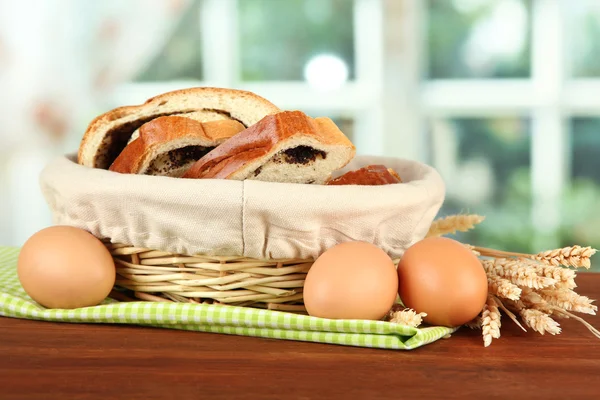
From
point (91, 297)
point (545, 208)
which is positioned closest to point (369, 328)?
point (91, 297)

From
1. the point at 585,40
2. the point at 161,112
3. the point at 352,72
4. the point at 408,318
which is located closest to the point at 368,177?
Answer: the point at 408,318

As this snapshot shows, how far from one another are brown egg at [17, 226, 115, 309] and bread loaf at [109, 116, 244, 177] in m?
0.13

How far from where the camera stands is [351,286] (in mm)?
762

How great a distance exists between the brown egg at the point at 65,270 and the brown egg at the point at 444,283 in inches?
13.8

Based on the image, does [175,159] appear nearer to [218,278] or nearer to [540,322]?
[218,278]

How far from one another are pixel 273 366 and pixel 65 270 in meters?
0.28

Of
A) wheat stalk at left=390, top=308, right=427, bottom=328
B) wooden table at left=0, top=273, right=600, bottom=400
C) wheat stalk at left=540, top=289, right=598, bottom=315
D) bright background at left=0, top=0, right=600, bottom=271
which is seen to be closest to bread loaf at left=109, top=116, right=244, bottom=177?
wooden table at left=0, top=273, right=600, bottom=400

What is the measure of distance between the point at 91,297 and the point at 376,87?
2254 mm

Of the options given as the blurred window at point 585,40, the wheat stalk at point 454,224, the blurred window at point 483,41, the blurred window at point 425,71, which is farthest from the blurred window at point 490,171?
the wheat stalk at point 454,224

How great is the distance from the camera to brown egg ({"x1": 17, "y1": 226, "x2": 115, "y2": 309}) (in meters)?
0.83

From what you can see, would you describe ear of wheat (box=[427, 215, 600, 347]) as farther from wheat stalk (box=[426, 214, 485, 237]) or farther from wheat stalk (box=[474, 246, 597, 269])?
wheat stalk (box=[426, 214, 485, 237])

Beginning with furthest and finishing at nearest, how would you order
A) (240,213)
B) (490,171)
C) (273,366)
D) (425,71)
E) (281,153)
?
(490,171) < (425,71) < (281,153) < (240,213) < (273,366)

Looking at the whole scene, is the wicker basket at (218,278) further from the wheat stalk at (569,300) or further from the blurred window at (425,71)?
the blurred window at (425,71)

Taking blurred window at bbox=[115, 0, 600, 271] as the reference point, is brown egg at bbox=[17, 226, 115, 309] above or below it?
below
